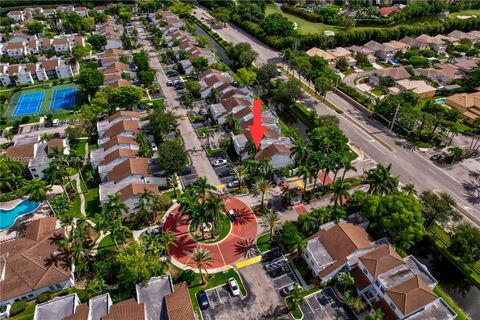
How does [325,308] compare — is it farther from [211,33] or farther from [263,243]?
[211,33]

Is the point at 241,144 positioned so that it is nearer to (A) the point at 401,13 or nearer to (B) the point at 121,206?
(B) the point at 121,206

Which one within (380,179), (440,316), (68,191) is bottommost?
(68,191)

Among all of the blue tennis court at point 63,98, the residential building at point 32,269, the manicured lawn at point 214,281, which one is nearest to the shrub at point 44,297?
the residential building at point 32,269

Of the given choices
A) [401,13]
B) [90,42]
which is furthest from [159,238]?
[401,13]

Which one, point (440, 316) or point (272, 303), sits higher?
point (440, 316)

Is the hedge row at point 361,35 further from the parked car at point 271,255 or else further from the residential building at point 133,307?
the residential building at point 133,307

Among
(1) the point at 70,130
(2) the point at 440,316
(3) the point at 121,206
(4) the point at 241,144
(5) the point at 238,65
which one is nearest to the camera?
(2) the point at 440,316

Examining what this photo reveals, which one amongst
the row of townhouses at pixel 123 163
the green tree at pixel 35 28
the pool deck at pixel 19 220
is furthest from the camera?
the green tree at pixel 35 28
